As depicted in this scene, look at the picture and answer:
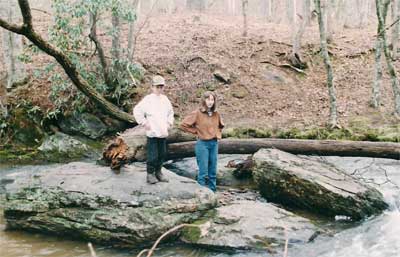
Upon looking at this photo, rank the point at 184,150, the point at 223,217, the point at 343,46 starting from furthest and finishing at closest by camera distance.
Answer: the point at 343,46 → the point at 184,150 → the point at 223,217

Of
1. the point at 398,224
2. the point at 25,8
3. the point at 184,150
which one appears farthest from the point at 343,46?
the point at 25,8

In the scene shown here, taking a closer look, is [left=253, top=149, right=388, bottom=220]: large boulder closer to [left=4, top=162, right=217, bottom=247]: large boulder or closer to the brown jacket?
the brown jacket

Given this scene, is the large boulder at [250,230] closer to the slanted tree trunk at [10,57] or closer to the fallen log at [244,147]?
the fallen log at [244,147]

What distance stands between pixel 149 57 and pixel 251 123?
17.6 feet

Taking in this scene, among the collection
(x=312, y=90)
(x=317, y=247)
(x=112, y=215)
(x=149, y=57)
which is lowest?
(x=317, y=247)

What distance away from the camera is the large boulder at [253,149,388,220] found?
27.2ft

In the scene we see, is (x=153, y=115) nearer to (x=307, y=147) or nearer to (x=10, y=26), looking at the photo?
(x=10, y=26)

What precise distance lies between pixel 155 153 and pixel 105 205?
3.79 feet

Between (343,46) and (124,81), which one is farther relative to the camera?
(343,46)

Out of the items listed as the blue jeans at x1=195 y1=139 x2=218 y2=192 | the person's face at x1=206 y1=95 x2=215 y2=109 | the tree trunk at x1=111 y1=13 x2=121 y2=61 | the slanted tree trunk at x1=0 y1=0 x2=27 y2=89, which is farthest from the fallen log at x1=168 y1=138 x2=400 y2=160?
the slanted tree trunk at x1=0 y1=0 x2=27 y2=89

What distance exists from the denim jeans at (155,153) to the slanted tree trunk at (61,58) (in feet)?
10.4

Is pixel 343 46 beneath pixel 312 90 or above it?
above

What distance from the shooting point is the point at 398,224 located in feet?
26.1

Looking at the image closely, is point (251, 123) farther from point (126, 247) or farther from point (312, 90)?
point (126, 247)
